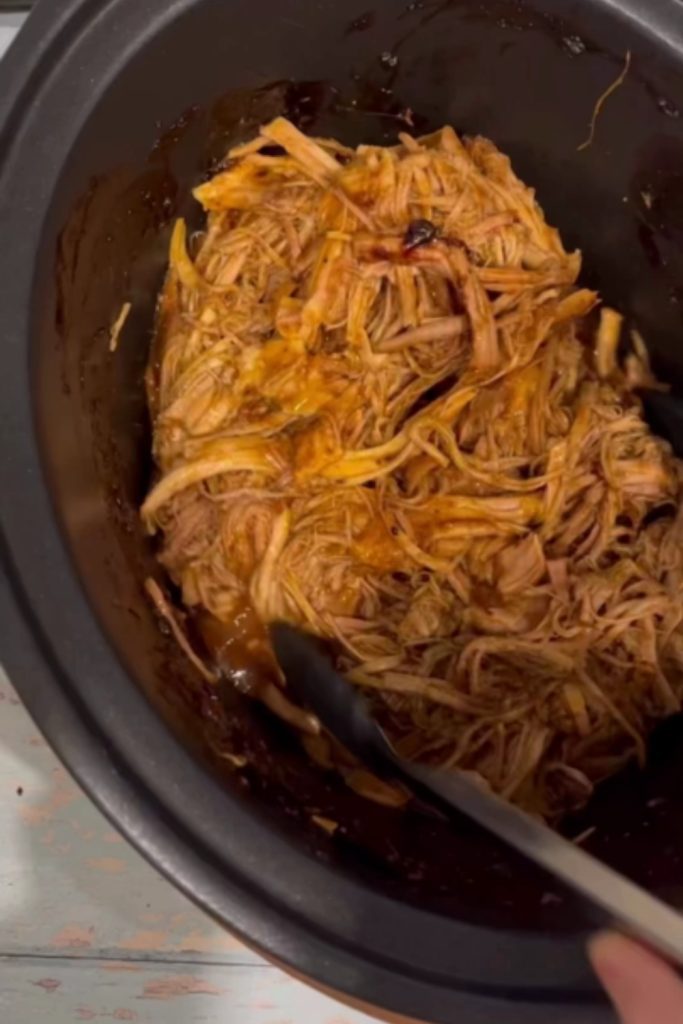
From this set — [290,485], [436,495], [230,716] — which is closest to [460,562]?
[436,495]

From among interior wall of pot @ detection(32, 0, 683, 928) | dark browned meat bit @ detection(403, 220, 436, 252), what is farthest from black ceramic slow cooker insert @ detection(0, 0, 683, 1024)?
dark browned meat bit @ detection(403, 220, 436, 252)

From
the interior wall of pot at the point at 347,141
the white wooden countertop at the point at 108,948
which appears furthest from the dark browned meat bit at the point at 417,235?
the white wooden countertop at the point at 108,948

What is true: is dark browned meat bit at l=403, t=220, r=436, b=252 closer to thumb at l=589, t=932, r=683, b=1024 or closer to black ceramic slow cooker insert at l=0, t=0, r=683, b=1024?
black ceramic slow cooker insert at l=0, t=0, r=683, b=1024

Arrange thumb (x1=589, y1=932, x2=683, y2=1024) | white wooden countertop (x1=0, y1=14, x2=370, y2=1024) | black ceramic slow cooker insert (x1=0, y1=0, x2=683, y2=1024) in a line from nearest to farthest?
thumb (x1=589, y1=932, x2=683, y2=1024)
black ceramic slow cooker insert (x1=0, y1=0, x2=683, y2=1024)
white wooden countertop (x1=0, y1=14, x2=370, y2=1024)

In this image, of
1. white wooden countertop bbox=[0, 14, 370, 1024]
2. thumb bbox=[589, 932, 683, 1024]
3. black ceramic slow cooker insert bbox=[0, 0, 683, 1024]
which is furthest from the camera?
white wooden countertop bbox=[0, 14, 370, 1024]

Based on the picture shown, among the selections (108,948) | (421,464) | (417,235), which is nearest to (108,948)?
(108,948)

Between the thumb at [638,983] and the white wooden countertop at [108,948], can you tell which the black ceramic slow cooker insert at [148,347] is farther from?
the white wooden countertop at [108,948]

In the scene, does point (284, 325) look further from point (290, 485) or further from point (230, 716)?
point (230, 716)

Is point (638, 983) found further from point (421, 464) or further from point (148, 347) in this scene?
point (148, 347)
